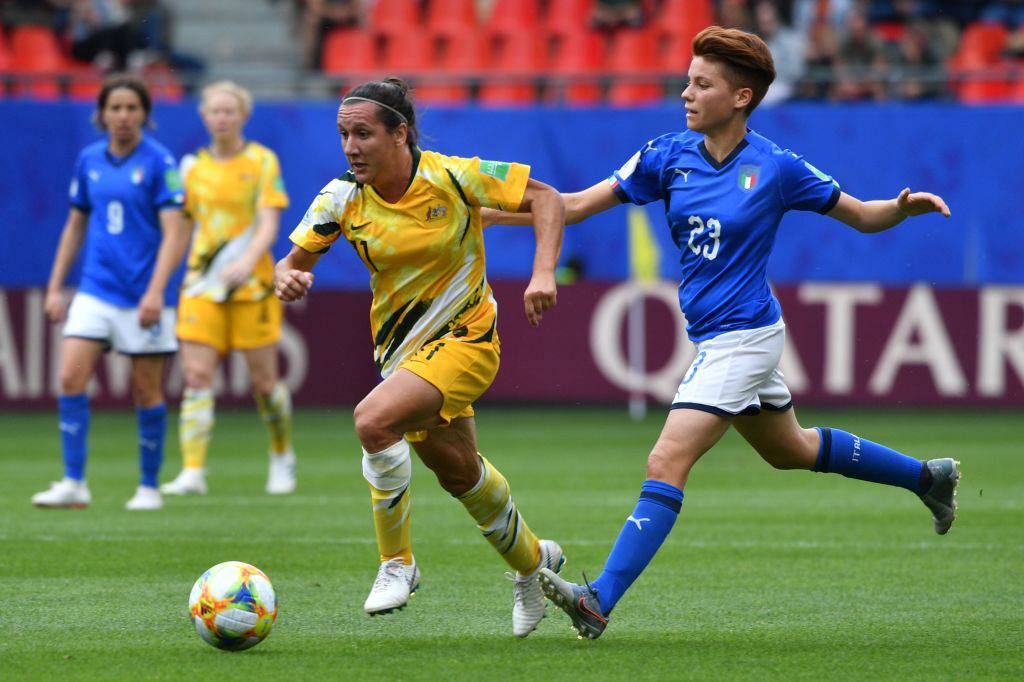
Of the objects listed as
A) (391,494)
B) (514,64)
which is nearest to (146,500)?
(391,494)

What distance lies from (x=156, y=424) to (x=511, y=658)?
4.74 meters

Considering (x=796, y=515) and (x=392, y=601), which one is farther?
(x=796, y=515)

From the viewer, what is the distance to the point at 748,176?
5961 mm

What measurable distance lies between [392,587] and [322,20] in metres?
15.4

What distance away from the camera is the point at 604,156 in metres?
18.5

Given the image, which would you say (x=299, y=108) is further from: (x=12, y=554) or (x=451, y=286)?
(x=451, y=286)

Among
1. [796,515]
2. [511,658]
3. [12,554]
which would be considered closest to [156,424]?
[12,554]

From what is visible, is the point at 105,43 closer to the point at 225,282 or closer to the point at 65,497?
the point at 225,282

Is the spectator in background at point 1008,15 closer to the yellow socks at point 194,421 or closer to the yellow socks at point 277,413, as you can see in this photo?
the yellow socks at point 277,413

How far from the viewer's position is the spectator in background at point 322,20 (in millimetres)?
20078

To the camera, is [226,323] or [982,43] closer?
[226,323]

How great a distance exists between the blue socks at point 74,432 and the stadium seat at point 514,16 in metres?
11.8

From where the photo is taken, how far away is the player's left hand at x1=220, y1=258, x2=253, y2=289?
33.3ft

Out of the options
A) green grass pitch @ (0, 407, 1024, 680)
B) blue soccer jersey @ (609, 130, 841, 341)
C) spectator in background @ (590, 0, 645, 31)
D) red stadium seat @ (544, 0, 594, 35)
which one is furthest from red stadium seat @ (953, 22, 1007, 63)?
blue soccer jersey @ (609, 130, 841, 341)
